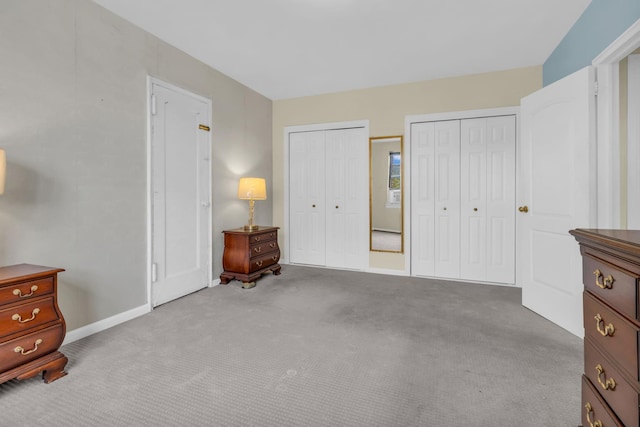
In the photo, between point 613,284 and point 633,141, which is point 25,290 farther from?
point 633,141

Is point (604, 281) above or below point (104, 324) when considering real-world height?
above

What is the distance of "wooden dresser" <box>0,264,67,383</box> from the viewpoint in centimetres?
167

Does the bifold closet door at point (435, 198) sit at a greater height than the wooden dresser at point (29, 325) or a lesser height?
greater

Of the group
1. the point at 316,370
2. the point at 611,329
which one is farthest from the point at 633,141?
the point at 316,370

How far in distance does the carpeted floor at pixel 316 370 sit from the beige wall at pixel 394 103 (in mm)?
1973

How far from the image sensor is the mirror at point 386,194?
4.46 m

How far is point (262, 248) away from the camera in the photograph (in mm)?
4082

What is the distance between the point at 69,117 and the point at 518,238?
4.67 meters

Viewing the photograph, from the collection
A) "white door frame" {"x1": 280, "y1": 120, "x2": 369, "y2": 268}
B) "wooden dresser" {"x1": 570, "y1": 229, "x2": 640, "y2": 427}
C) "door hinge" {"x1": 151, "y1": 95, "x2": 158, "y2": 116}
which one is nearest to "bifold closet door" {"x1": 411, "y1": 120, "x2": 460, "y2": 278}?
"white door frame" {"x1": 280, "y1": 120, "x2": 369, "y2": 268}

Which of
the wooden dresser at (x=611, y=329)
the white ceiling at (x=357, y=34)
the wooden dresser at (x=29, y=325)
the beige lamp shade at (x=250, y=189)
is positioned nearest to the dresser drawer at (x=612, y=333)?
the wooden dresser at (x=611, y=329)

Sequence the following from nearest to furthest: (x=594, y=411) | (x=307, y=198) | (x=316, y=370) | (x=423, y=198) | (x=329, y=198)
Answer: (x=594, y=411)
(x=316, y=370)
(x=423, y=198)
(x=329, y=198)
(x=307, y=198)

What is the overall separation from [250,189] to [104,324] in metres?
2.04

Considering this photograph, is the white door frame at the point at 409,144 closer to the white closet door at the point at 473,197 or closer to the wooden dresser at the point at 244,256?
the white closet door at the point at 473,197

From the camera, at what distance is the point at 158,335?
249cm
